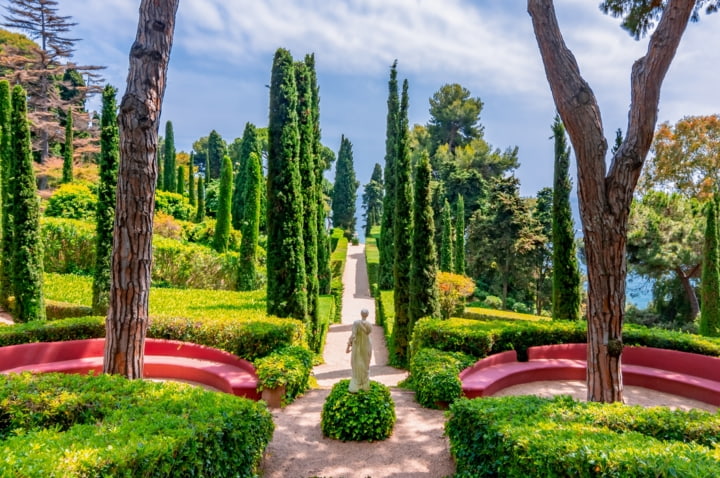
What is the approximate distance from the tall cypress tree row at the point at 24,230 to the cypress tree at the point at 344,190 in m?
32.0

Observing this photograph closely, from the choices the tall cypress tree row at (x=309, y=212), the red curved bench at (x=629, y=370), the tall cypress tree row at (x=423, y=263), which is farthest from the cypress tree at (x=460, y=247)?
the red curved bench at (x=629, y=370)

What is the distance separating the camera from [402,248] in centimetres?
1352

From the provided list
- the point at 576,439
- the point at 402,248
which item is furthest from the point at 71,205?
the point at 576,439

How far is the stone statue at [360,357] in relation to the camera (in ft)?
20.8

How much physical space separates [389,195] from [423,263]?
11.8 m

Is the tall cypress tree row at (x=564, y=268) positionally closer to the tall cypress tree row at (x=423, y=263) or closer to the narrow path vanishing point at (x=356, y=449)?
the tall cypress tree row at (x=423, y=263)

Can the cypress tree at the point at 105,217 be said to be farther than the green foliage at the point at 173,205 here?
No

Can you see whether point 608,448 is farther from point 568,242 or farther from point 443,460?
point 568,242

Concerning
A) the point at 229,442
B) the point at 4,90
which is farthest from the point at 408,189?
the point at 4,90

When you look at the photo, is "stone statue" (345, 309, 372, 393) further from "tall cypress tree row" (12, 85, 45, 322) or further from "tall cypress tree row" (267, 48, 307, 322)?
"tall cypress tree row" (12, 85, 45, 322)

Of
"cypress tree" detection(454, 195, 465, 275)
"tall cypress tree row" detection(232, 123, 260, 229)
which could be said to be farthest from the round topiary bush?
"tall cypress tree row" detection(232, 123, 260, 229)

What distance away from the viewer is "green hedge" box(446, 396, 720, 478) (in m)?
3.19

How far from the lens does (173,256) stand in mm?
17469

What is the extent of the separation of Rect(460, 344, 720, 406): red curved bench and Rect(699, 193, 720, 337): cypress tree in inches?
280
